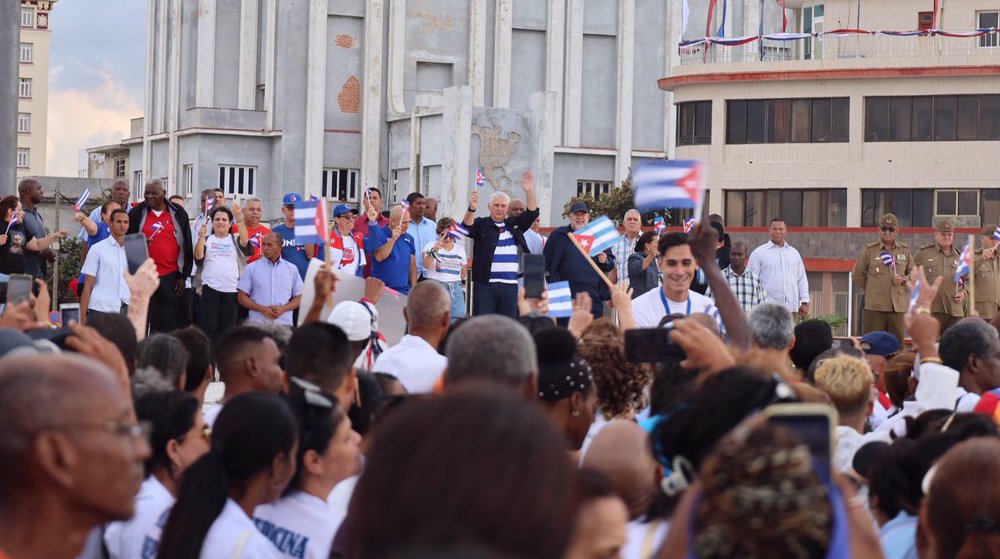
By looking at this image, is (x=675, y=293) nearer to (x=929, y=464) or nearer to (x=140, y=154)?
(x=929, y=464)

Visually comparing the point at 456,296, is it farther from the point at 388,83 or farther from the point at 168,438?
the point at 388,83

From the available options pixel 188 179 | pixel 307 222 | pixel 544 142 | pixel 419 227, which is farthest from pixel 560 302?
pixel 188 179

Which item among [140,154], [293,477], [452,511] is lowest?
[293,477]

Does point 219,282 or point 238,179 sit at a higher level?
point 238,179

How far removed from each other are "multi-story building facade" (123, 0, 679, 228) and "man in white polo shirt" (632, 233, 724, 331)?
54980 mm

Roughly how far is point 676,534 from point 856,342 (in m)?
9.20

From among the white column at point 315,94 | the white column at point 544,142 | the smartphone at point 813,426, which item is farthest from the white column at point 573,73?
the smartphone at point 813,426

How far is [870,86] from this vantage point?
50.4m

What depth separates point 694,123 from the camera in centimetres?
5347

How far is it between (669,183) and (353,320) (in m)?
1.91

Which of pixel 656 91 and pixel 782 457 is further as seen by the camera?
pixel 656 91

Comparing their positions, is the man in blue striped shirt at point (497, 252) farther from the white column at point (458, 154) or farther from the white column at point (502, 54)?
the white column at point (502, 54)

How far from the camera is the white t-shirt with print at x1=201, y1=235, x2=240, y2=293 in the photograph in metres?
17.3

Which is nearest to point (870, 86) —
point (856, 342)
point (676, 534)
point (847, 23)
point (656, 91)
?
point (847, 23)
